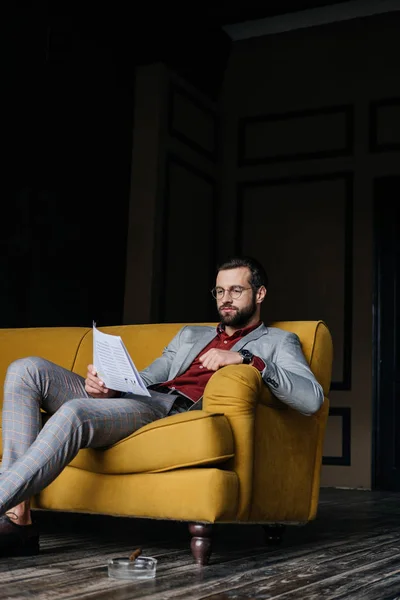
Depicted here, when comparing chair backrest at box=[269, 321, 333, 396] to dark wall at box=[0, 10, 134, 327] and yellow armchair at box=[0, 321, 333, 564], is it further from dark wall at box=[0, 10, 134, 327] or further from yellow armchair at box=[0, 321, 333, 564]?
dark wall at box=[0, 10, 134, 327]

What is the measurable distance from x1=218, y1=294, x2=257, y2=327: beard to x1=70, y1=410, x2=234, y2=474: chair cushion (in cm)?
55

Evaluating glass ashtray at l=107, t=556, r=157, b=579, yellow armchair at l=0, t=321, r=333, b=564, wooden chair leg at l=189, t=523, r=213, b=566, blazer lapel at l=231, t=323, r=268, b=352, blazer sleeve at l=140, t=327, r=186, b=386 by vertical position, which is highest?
blazer lapel at l=231, t=323, r=268, b=352

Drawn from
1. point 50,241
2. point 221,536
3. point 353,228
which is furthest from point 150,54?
point 221,536

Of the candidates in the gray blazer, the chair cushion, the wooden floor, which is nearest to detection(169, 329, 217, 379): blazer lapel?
the gray blazer

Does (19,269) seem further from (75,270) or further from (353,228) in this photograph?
(353,228)

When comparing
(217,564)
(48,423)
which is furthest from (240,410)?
(48,423)

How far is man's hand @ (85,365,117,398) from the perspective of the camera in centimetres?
265

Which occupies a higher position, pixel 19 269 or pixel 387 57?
pixel 387 57

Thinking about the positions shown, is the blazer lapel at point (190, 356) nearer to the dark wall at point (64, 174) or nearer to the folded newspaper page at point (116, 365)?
the folded newspaper page at point (116, 365)

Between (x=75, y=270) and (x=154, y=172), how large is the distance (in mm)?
1026

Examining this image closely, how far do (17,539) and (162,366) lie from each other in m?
0.91

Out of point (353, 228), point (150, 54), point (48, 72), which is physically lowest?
point (353, 228)

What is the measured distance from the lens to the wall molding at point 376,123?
19.2ft

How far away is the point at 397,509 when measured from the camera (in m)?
4.32
